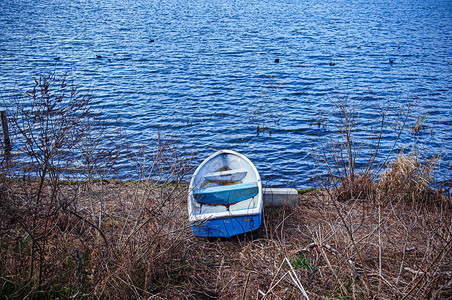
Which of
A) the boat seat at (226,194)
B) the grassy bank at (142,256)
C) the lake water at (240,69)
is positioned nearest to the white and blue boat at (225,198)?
the boat seat at (226,194)

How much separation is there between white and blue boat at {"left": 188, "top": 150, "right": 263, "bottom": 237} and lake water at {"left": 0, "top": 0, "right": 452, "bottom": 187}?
0.97 metres

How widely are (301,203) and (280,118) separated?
20.9ft

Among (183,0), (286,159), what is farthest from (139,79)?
(183,0)

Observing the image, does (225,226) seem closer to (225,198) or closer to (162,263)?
(225,198)

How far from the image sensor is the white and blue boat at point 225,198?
6.26 meters

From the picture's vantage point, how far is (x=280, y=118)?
542 inches

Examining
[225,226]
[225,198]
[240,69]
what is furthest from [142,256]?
[240,69]

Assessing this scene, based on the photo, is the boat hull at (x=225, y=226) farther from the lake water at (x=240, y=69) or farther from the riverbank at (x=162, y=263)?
the lake water at (x=240, y=69)

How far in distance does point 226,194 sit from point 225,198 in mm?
82

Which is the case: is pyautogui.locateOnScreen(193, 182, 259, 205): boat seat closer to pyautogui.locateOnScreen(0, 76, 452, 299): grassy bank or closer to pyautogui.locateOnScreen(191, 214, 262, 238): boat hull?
pyautogui.locateOnScreen(191, 214, 262, 238): boat hull

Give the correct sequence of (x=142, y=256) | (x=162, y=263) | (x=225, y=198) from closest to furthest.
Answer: (x=142, y=256) → (x=162, y=263) → (x=225, y=198)

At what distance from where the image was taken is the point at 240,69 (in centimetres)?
1969

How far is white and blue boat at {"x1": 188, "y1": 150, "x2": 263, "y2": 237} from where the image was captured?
6.26 m

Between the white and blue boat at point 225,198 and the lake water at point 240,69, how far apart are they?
0.97 metres
